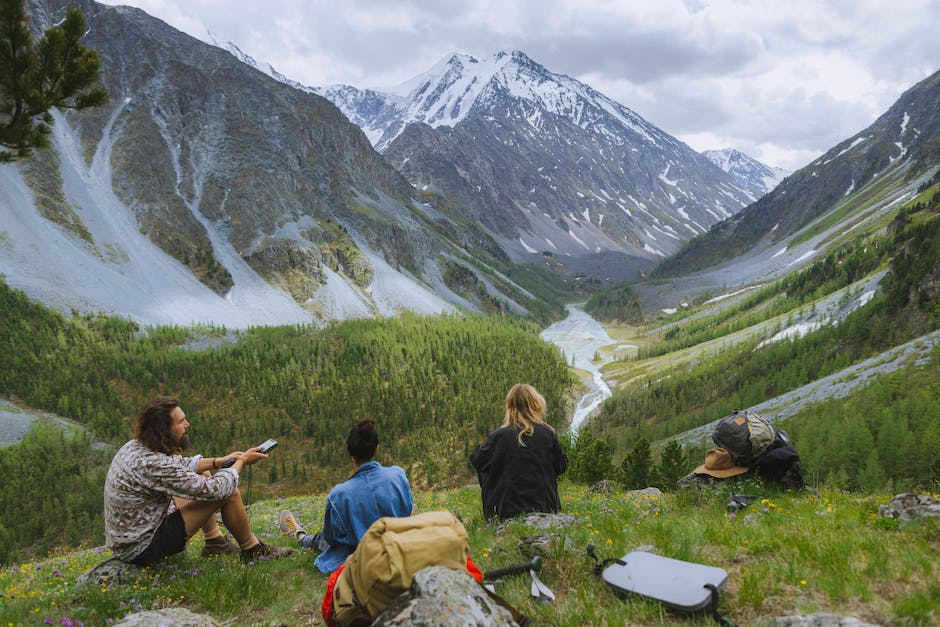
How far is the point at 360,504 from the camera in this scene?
6949 mm

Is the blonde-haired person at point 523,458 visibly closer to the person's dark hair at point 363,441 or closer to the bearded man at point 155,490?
the person's dark hair at point 363,441

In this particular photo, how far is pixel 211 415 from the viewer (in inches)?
2247

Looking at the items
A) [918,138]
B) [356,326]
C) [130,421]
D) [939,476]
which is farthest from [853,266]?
[918,138]

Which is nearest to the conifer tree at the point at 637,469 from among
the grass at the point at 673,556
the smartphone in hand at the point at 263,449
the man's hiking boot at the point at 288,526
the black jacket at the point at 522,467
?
the grass at the point at 673,556

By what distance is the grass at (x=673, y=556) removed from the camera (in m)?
4.62

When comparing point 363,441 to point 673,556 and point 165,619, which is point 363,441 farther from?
point 673,556

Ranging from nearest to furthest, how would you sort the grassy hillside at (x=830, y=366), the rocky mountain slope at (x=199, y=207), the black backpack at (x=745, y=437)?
the black backpack at (x=745, y=437) → the grassy hillside at (x=830, y=366) → the rocky mountain slope at (x=199, y=207)

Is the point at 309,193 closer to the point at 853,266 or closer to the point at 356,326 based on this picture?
the point at 356,326

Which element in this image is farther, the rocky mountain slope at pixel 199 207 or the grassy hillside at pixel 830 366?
the rocky mountain slope at pixel 199 207

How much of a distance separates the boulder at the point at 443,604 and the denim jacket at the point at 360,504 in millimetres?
3057

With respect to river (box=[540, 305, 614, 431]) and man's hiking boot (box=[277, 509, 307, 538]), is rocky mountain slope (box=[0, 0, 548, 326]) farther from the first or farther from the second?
man's hiking boot (box=[277, 509, 307, 538])

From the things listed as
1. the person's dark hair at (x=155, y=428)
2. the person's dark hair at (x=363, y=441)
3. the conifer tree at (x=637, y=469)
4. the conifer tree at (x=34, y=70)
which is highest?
the conifer tree at (x=34, y=70)

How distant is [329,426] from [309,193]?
83797mm

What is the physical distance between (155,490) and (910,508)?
1068 cm
